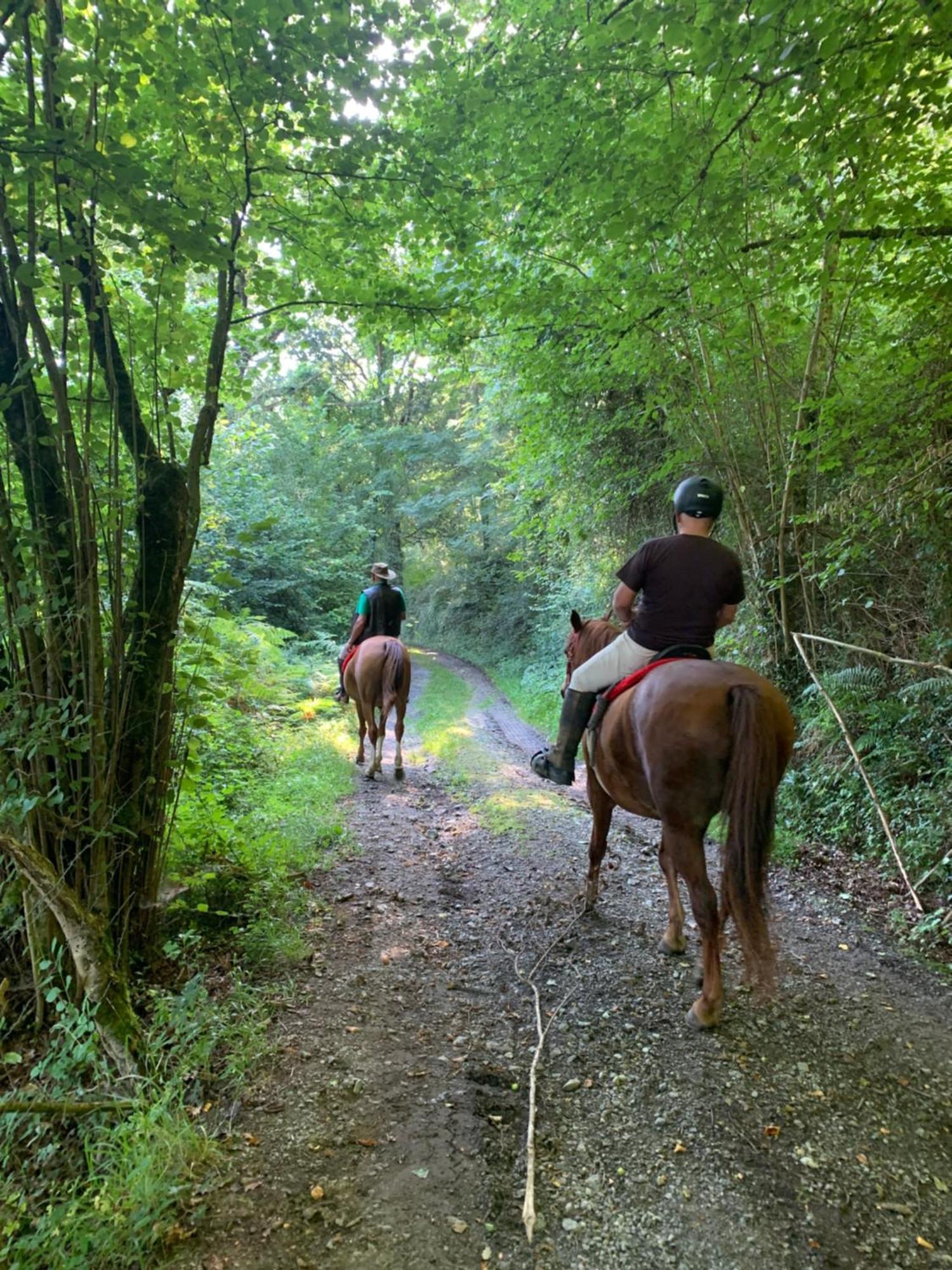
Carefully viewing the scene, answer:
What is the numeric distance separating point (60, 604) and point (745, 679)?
132 inches

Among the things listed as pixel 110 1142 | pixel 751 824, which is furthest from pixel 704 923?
pixel 110 1142

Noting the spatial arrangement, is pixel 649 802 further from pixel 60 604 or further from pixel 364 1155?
pixel 60 604

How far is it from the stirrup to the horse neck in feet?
2.89

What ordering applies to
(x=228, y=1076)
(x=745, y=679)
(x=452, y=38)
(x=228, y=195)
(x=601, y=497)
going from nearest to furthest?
(x=228, y=1076)
(x=745, y=679)
(x=228, y=195)
(x=452, y=38)
(x=601, y=497)

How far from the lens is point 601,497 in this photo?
9.98 meters

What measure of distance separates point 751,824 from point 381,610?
21.7 ft

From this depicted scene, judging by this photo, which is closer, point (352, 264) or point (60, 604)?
point (60, 604)

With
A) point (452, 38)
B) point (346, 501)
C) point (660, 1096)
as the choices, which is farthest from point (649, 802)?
point (346, 501)

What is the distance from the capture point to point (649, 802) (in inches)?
147

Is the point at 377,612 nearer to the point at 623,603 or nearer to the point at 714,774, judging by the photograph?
the point at 623,603

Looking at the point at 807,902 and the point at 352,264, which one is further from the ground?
the point at 352,264

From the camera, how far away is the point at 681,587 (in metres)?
3.59

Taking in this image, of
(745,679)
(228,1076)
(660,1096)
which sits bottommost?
(660,1096)

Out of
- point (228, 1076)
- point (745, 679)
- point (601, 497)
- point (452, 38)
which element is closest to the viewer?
point (228, 1076)
